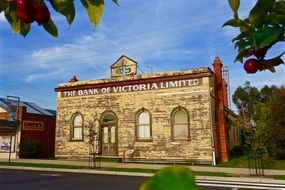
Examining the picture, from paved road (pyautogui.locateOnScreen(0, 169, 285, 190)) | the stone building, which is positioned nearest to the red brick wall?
the stone building

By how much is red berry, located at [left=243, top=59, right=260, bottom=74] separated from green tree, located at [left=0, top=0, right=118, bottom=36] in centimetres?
58

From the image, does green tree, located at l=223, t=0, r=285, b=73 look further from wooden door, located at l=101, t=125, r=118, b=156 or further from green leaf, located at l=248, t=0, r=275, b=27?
wooden door, located at l=101, t=125, r=118, b=156

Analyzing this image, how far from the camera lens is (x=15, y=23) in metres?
1.27

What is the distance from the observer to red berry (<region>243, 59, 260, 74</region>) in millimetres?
1473

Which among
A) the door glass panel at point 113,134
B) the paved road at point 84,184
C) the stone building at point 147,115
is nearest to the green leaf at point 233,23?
the paved road at point 84,184

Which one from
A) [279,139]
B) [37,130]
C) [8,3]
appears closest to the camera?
[8,3]

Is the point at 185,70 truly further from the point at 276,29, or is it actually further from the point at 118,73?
the point at 276,29

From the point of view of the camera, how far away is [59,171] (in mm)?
20062

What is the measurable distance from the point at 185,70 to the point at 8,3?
22375 mm

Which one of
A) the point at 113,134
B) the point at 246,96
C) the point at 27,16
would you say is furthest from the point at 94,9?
the point at 246,96

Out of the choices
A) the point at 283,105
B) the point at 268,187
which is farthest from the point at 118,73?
the point at 268,187

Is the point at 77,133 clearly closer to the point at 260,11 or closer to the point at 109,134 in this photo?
the point at 109,134

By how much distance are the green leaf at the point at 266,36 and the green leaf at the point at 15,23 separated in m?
0.76

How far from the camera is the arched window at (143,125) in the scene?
2411cm
